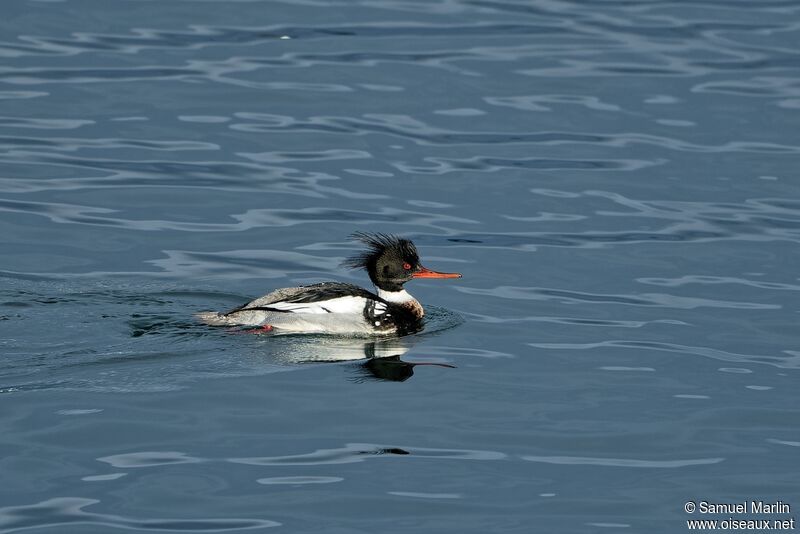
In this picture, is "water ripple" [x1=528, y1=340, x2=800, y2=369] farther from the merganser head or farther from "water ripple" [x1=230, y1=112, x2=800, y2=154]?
"water ripple" [x1=230, y1=112, x2=800, y2=154]

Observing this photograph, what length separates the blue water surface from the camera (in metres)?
10.5

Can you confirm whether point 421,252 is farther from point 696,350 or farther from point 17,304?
point 17,304

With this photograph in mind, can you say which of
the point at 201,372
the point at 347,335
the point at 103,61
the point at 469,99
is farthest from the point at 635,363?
the point at 103,61

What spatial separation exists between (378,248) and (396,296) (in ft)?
1.75

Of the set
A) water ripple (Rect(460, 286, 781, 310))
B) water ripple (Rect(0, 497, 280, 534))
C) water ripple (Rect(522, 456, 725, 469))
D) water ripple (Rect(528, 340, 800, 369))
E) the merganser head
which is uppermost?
the merganser head

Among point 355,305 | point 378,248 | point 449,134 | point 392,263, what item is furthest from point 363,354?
point 449,134

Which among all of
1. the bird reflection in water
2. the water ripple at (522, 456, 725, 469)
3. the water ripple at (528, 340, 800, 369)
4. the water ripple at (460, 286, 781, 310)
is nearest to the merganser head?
the water ripple at (460, 286, 781, 310)

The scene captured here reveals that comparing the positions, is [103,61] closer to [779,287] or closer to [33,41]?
[33,41]

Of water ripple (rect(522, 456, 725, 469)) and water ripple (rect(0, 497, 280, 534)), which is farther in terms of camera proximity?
water ripple (rect(522, 456, 725, 469))

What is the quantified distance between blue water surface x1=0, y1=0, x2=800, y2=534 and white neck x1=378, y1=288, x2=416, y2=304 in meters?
0.35

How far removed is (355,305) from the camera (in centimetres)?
1447

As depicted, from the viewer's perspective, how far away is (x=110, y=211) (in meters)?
17.6

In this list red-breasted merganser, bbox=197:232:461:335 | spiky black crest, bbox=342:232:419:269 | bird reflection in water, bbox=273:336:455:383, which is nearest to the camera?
bird reflection in water, bbox=273:336:455:383

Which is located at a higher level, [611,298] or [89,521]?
[611,298]
